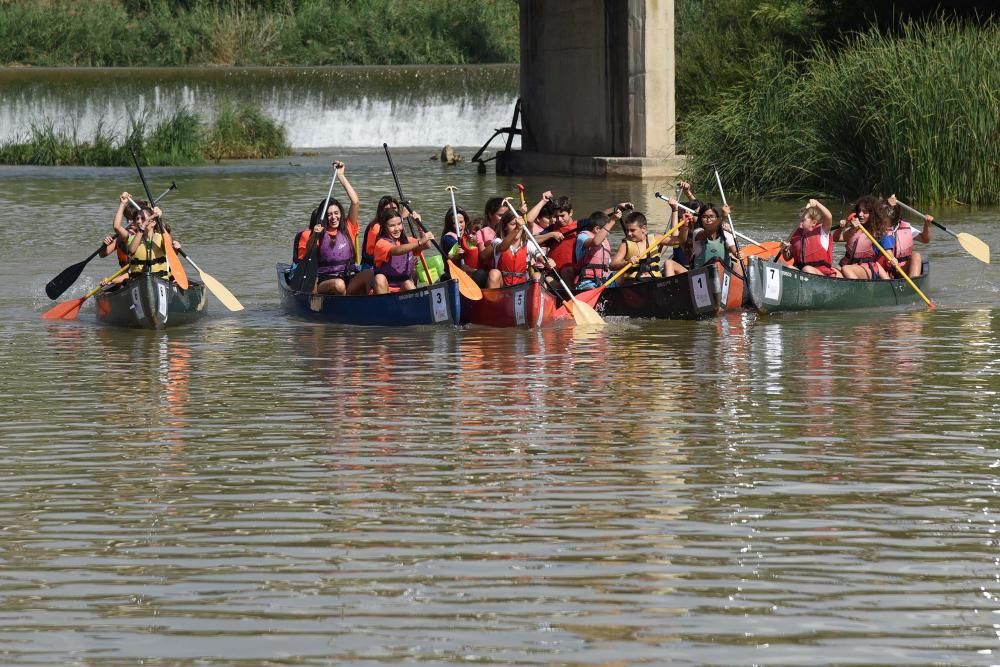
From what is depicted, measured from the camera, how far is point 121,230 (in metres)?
14.7

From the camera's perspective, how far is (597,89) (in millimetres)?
31234

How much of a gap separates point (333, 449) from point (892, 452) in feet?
8.85

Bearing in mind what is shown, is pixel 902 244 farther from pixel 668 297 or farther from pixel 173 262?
pixel 173 262

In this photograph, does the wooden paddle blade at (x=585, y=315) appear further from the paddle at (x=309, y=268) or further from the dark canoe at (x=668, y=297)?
the paddle at (x=309, y=268)

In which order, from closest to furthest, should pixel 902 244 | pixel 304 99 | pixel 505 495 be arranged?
pixel 505 495
pixel 902 244
pixel 304 99

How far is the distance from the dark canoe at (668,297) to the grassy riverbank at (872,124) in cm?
879

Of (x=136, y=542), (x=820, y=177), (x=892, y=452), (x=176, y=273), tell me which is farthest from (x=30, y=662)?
(x=820, y=177)

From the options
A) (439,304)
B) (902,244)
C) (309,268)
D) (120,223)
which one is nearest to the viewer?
(439,304)

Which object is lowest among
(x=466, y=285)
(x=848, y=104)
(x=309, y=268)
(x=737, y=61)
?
(x=466, y=285)

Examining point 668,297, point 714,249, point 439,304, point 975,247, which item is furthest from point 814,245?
point 439,304

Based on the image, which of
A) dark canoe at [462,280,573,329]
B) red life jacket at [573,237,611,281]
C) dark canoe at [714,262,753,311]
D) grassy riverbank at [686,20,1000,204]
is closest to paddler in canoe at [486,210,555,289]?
dark canoe at [462,280,573,329]

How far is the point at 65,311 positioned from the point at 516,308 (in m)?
4.05

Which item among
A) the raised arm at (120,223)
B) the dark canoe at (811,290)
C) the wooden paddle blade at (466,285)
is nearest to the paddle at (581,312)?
the wooden paddle blade at (466,285)

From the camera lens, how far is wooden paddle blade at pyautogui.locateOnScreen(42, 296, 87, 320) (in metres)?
15.1
